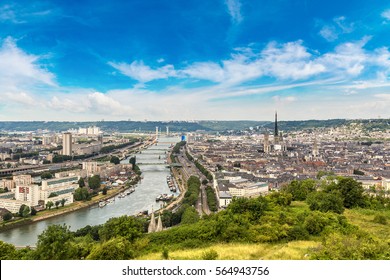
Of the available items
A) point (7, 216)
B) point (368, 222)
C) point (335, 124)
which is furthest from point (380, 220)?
point (335, 124)

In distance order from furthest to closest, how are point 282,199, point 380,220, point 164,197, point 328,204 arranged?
point 164,197, point 282,199, point 328,204, point 380,220

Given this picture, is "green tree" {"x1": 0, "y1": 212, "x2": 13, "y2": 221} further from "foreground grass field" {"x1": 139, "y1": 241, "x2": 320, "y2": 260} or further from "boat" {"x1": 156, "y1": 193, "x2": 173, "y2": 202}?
"foreground grass field" {"x1": 139, "y1": 241, "x2": 320, "y2": 260}

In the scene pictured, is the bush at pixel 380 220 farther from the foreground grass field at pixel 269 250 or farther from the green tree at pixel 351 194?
the green tree at pixel 351 194

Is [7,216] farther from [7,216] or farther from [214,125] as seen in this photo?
[214,125]

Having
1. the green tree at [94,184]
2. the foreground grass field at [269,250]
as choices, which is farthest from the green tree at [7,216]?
the foreground grass field at [269,250]

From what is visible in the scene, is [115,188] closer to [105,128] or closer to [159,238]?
[159,238]

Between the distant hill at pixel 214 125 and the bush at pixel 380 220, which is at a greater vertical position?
the distant hill at pixel 214 125

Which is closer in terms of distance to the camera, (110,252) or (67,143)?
(110,252)

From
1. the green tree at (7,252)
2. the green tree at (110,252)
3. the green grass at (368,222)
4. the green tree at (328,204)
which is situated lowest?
the green tree at (7,252)

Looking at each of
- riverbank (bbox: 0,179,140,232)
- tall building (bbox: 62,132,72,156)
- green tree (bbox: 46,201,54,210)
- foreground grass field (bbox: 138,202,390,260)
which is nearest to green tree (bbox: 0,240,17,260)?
foreground grass field (bbox: 138,202,390,260)
